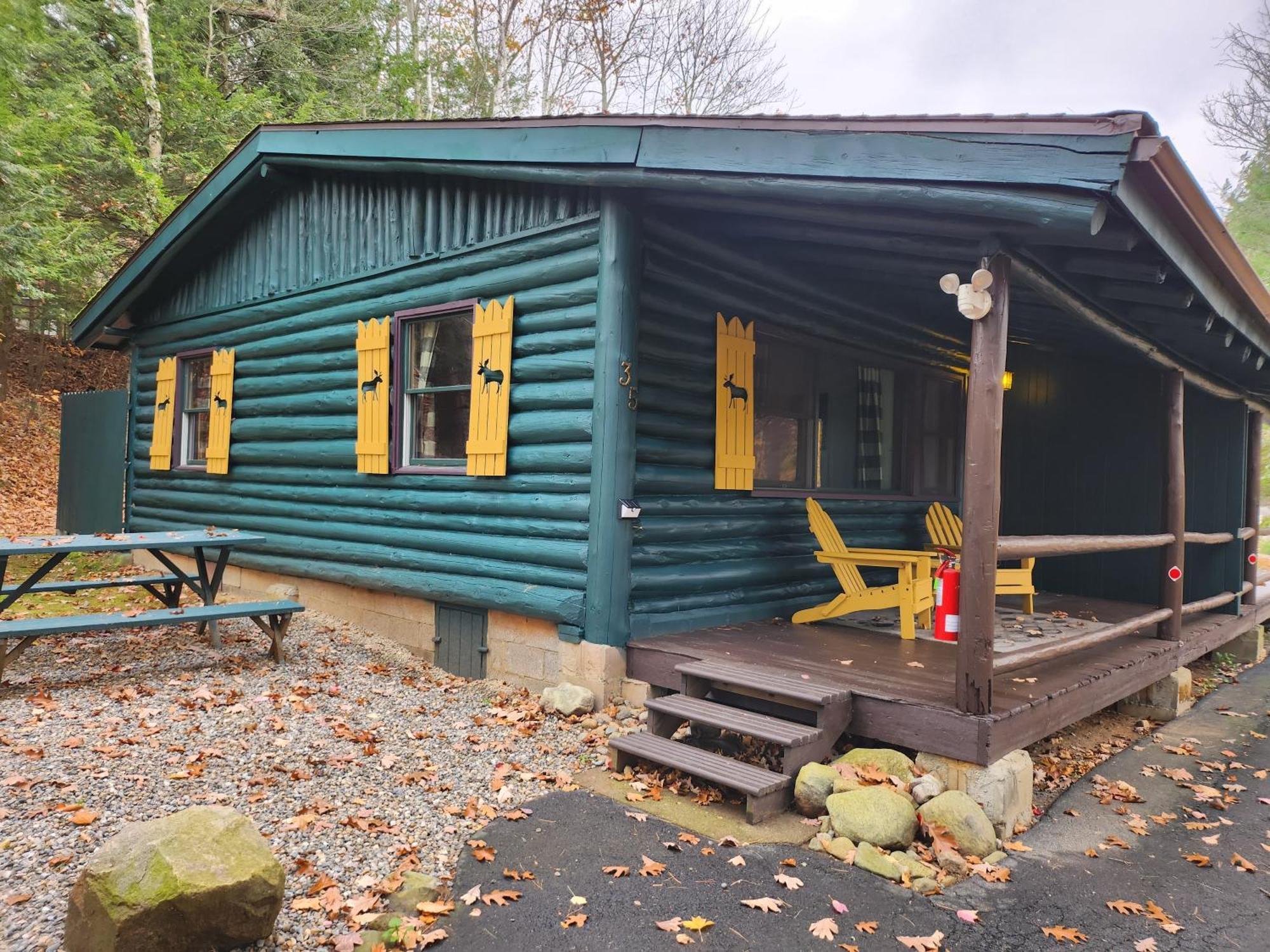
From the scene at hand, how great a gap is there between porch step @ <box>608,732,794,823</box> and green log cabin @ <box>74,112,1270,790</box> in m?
0.22

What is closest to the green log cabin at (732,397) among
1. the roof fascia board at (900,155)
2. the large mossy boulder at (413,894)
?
the roof fascia board at (900,155)

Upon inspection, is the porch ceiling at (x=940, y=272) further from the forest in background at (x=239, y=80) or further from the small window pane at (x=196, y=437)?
the forest in background at (x=239, y=80)

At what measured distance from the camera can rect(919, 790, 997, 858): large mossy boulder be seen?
3.52 m

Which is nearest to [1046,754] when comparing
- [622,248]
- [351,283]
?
[622,248]

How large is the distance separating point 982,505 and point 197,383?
9185 millimetres

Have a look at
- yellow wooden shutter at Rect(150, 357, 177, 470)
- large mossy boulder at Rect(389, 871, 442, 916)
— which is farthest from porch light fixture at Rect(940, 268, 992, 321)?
yellow wooden shutter at Rect(150, 357, 177, 470)

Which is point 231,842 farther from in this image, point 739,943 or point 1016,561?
point 1016,561

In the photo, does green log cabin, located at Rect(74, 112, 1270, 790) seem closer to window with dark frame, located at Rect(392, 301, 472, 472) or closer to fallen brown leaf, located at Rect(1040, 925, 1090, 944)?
window with dark frame, located at Rect(392, 301, 472, 472)

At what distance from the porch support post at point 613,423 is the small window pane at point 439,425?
1.53 metres

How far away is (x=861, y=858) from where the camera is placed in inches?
133

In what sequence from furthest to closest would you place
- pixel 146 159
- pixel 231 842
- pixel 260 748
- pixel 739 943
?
1. pixel 146 159
2. pixel 260 748
3. pixel 739 943
4. pixel 231 842

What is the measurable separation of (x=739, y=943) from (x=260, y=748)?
281 cm

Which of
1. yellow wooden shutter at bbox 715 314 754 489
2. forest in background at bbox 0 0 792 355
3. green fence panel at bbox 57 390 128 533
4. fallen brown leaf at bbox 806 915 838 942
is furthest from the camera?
forest in background at bbox 0 0 792 355

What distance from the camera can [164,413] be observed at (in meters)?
9.76
